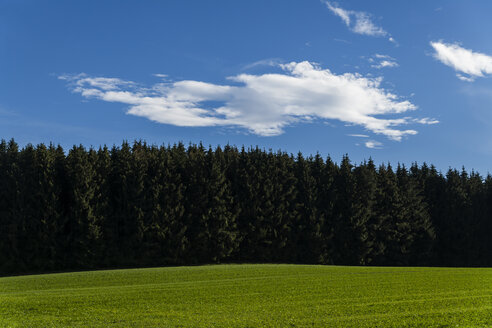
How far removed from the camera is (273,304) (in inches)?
980

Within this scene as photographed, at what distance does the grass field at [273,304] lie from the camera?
65.6 ft

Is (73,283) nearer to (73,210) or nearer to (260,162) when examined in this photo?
(73,210)

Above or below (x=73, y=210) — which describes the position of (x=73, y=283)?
below

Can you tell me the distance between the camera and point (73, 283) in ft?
128

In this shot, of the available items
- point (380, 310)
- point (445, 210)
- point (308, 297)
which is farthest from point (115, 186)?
point (445, 210)

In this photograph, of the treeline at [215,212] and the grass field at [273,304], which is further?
the treeline at [215,212]

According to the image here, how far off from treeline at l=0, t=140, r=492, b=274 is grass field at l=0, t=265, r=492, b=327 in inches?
793

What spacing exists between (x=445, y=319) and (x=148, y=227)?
4607cm

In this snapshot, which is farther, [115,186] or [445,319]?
[115,186]

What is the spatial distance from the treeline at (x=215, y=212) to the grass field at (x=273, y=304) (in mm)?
20144

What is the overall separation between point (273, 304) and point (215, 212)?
38.9m

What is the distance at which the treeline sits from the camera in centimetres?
5731

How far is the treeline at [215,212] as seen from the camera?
57312mm

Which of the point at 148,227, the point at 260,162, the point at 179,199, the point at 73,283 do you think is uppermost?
the point at 260,162
